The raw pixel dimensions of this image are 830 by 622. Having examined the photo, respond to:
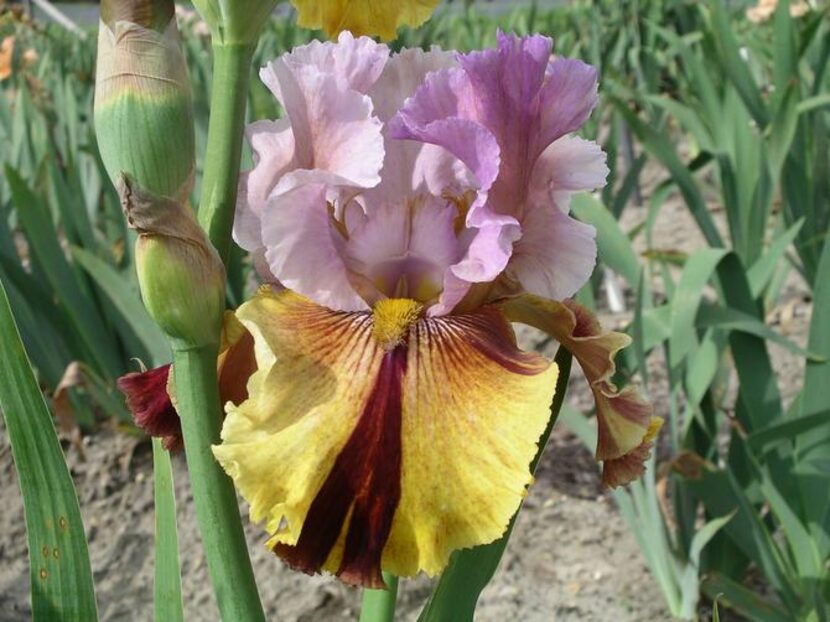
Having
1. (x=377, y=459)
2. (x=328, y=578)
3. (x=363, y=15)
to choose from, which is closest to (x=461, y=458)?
(x=377, y=459)

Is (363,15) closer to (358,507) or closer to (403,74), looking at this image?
(403,74)

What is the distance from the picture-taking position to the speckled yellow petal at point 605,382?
0.51m

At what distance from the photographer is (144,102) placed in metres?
0.46

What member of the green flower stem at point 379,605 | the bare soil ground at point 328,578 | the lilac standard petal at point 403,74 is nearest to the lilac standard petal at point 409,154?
the lilac standard petal at point 403,74

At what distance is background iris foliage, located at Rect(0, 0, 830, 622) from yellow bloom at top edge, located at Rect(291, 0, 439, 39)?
10.3 inches

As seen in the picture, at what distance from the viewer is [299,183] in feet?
1.66


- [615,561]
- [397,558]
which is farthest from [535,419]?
[615,561]

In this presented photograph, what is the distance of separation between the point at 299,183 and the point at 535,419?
0.17 meters

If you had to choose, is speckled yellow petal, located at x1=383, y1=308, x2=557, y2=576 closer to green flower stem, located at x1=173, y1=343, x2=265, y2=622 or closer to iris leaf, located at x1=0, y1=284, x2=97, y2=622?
green flower stem, located at x1=173, y1=343, x2=265, y2=622

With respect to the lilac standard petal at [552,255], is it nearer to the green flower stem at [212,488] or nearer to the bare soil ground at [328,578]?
the green flower stem at [212,488]

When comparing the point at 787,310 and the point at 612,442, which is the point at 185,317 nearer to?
the point at 612,442

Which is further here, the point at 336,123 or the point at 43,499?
the point at 43,499

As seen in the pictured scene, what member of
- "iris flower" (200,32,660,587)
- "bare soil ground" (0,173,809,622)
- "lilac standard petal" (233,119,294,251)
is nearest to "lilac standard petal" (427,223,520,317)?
"iris flower" (200,32,660,587)

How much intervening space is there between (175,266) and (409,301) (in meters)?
0.14
